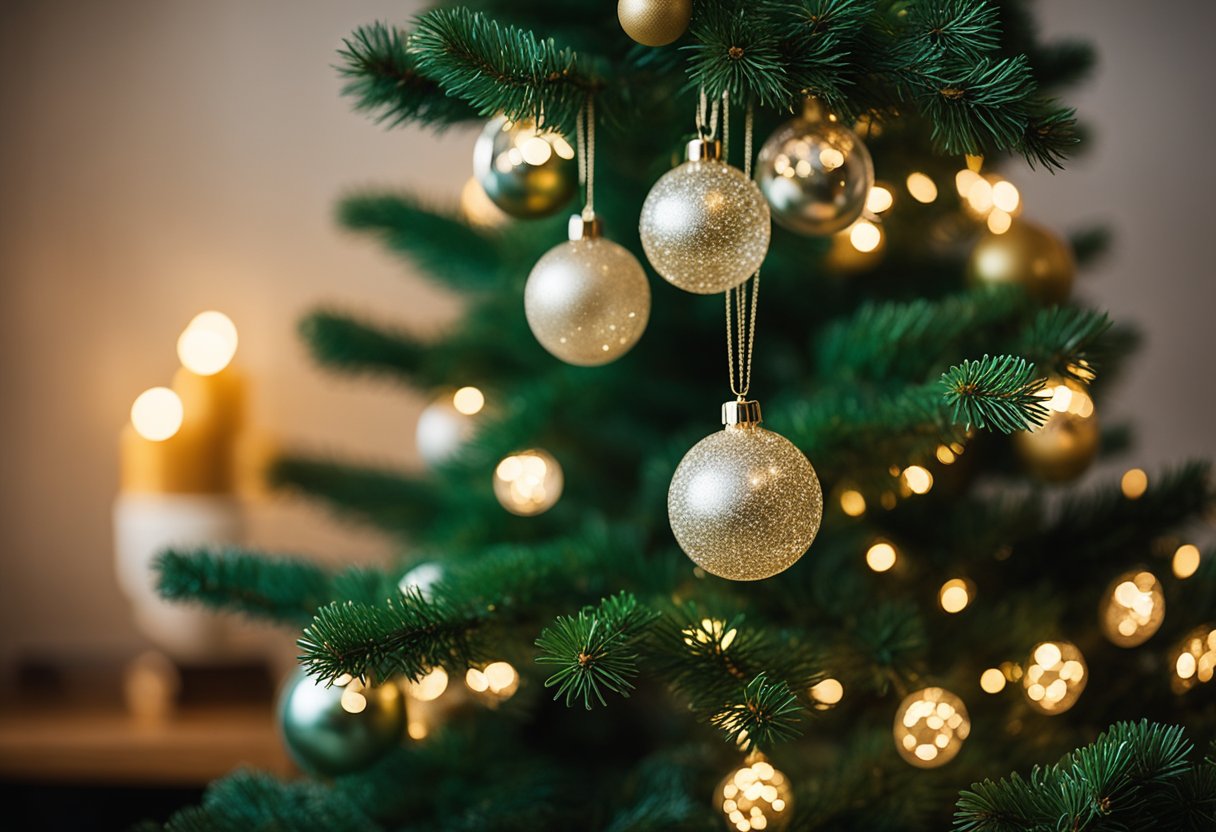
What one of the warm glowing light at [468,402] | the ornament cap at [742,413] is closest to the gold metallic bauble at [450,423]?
the warm glowing light at [468,402]

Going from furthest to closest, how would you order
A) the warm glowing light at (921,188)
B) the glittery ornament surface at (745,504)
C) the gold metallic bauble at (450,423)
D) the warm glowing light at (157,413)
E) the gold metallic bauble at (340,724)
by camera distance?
the warm glowing light at (157,413)
the gold metallic bauble at (450,423)
the warm glowing light at (921,188)
the gold metallic bauble at (340,724)
the glittery ornament surface at (745,504)

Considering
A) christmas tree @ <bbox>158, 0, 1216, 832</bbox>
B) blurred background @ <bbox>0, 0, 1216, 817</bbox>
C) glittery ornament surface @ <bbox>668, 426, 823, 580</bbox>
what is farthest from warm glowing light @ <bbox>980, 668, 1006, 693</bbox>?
blurred background @ <bbox>0, 0, 1216, 817</bbox>

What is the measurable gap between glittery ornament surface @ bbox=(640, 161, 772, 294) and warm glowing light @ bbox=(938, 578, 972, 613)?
28cm

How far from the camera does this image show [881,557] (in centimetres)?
65

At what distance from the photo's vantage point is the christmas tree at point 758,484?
0.47 meters

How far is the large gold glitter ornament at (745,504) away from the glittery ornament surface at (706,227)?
0.27 feet

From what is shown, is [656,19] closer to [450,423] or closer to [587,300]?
[587,300]

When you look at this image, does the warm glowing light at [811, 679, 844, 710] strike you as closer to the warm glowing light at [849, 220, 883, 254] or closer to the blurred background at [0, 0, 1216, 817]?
the warm glowing light at [849, 220, 883, 254]

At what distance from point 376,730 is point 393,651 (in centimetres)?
12

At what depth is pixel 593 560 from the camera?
0.62 meters

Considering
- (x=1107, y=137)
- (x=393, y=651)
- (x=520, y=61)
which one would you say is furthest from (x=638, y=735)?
(x=1107, y=137)

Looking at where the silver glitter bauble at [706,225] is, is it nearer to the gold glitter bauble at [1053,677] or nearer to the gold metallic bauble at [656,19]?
the gold metallic bauble at [656,19]

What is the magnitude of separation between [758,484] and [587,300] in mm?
140

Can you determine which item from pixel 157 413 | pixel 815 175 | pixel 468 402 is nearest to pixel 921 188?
pixel 815 175
